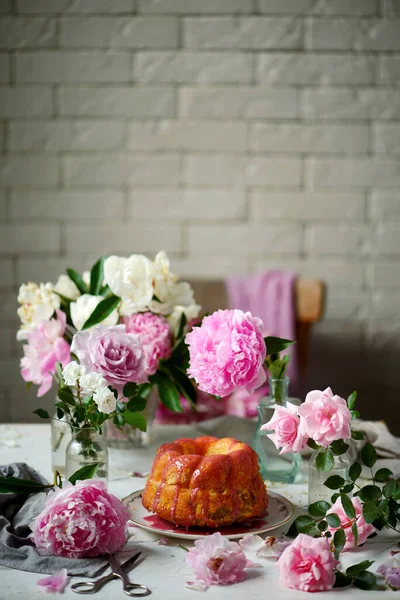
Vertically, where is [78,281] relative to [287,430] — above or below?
above

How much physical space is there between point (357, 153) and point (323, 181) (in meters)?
0.16

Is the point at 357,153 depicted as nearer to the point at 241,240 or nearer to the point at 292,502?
the point at 241,240

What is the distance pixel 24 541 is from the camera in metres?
0.93

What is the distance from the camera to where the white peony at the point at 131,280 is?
51.4 inches

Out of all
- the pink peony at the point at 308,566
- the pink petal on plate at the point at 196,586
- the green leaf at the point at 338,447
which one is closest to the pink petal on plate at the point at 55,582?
the pink petal on plate at the point at 196,586

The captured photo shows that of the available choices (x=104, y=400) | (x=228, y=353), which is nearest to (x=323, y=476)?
(x=228, y=353)

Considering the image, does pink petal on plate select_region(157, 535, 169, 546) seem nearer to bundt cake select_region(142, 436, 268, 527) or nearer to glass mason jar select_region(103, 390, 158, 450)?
bundt cake select_region(142, 436, 268, 527)

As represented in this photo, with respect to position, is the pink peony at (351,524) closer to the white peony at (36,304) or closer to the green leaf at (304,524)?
the green leaf at (304,524)

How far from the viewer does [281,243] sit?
8.85ft

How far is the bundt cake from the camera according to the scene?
94cm

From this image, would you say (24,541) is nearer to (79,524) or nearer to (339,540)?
(79,524)

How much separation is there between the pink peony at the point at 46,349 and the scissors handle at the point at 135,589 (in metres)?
0.57

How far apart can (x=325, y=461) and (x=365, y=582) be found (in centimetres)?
16

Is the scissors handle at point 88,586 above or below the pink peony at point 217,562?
below
